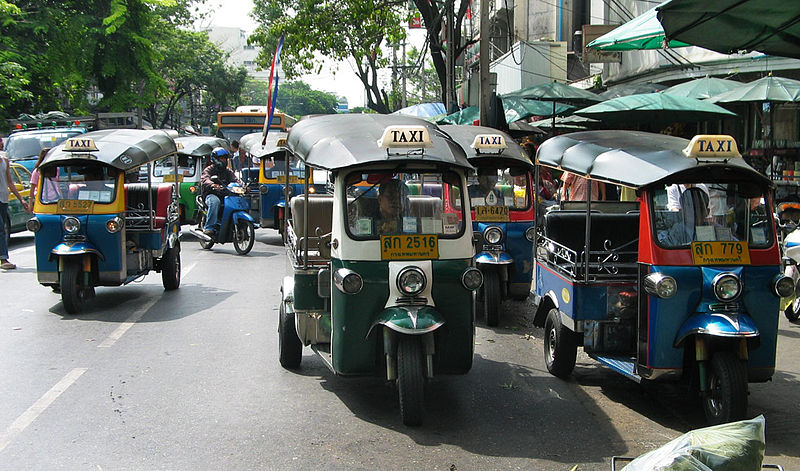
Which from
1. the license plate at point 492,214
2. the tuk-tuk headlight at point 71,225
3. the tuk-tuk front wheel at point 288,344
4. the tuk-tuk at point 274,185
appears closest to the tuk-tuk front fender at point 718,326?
the tuk-tuk front wheel at point 288,344

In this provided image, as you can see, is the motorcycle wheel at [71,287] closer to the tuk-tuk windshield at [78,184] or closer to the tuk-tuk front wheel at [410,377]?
the tuk-tuk windshield at [78,184]

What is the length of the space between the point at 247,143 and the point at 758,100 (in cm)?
1172

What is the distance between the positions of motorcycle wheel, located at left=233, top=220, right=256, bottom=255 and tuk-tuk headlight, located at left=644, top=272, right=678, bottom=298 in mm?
9784

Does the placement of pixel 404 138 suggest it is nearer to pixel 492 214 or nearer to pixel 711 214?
pixel 711 214

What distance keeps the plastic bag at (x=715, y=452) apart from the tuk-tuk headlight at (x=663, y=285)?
2.54 meters

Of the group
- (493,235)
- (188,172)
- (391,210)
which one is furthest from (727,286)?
(188,172)

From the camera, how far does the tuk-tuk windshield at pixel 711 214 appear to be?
5828mm

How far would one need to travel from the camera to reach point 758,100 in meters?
11.1

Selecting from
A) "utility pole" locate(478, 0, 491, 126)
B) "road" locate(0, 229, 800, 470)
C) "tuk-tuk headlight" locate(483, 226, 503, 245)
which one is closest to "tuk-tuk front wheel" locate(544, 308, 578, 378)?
"road" locate(0, 229, 800, 470)

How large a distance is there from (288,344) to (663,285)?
3203mm

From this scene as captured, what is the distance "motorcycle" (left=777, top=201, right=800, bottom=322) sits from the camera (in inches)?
347

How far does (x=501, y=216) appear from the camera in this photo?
941cm

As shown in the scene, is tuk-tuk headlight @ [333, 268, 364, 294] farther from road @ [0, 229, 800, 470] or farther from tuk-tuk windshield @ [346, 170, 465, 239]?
road @ [0, 229, 800, 470]

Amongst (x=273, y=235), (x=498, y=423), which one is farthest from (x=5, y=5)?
(x=498, y=423)
